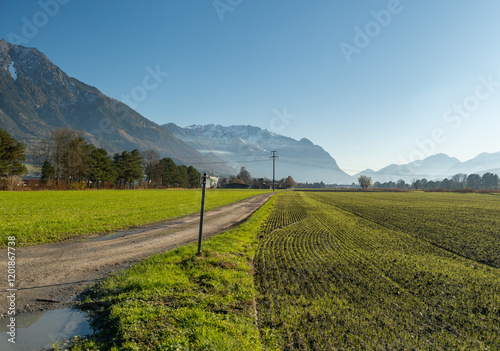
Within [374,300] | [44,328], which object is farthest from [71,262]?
[374,300]

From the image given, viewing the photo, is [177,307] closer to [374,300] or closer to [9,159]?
[374,300]

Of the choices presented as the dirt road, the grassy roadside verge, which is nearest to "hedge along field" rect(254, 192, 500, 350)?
the grassy roadside verge

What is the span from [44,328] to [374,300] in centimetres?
808

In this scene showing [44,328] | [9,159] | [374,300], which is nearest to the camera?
[44,328]

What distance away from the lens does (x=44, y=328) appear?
197 inches

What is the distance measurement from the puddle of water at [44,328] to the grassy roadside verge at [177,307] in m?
0.33

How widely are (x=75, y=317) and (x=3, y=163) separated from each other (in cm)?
6978

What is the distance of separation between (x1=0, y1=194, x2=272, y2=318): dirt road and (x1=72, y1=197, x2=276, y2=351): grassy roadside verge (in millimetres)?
927

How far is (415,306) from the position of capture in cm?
663

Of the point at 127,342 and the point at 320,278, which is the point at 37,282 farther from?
the point at 320,278

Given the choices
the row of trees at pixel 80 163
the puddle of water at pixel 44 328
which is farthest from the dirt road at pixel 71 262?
the row of trees at pixel 80 163

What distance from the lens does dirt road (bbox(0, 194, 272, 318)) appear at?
6293 mm

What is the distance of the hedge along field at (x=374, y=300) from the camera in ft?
16.6

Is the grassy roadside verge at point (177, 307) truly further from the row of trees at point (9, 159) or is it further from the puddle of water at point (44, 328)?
the row of trees at point (9, 159)
